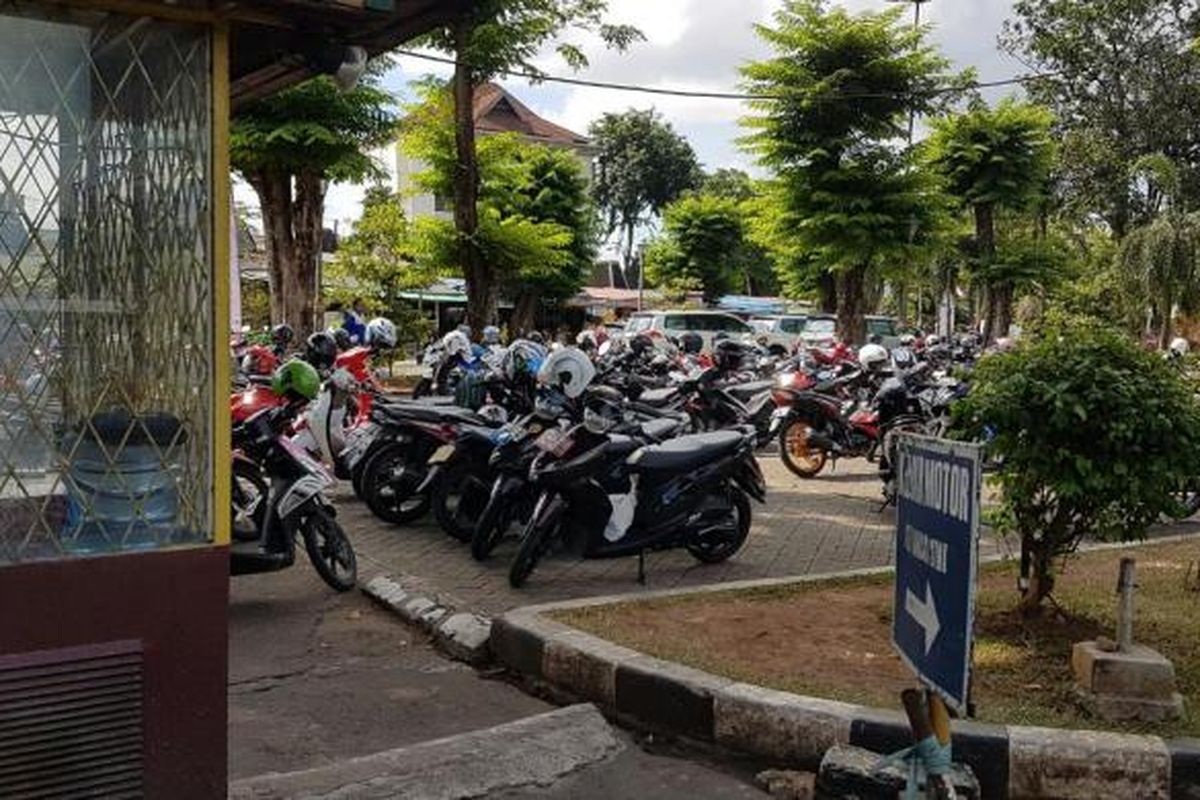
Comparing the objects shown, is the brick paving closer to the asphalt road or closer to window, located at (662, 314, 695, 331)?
the asphalt road

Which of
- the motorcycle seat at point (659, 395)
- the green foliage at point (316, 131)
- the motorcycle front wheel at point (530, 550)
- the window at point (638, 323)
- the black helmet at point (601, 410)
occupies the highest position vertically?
the green foliage at point (316, 131)

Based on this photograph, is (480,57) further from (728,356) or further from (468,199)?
(728,356)

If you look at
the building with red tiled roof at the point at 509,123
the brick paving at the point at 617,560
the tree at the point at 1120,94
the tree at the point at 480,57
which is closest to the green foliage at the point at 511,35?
the tree at the point at 480,57

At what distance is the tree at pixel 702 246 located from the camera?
39531mm

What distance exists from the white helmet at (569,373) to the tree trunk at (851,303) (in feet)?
45.9

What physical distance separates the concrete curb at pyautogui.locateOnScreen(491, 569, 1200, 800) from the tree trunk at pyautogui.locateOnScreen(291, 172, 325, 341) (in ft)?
43.9

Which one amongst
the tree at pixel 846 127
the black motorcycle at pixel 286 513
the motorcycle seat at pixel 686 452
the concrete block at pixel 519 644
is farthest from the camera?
the tree at pixel 846 127

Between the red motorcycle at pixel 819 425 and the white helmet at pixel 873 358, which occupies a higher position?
the white helmet at pixel 873 358

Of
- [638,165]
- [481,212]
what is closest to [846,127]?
[481,212]

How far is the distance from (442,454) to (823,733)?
4377 millimetres

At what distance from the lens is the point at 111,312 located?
129 inches

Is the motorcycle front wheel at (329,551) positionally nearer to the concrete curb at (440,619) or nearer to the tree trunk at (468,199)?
the concrete curb at (440,619)

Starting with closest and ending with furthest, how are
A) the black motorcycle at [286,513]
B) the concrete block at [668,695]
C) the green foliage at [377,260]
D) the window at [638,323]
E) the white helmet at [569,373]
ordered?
the concrete block at [668,695], the black motorcycle at [286,513], the white helmet at [569,373], the green foliage at [377,260], the window at [638,323]

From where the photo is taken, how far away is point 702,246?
39656 millimetres
